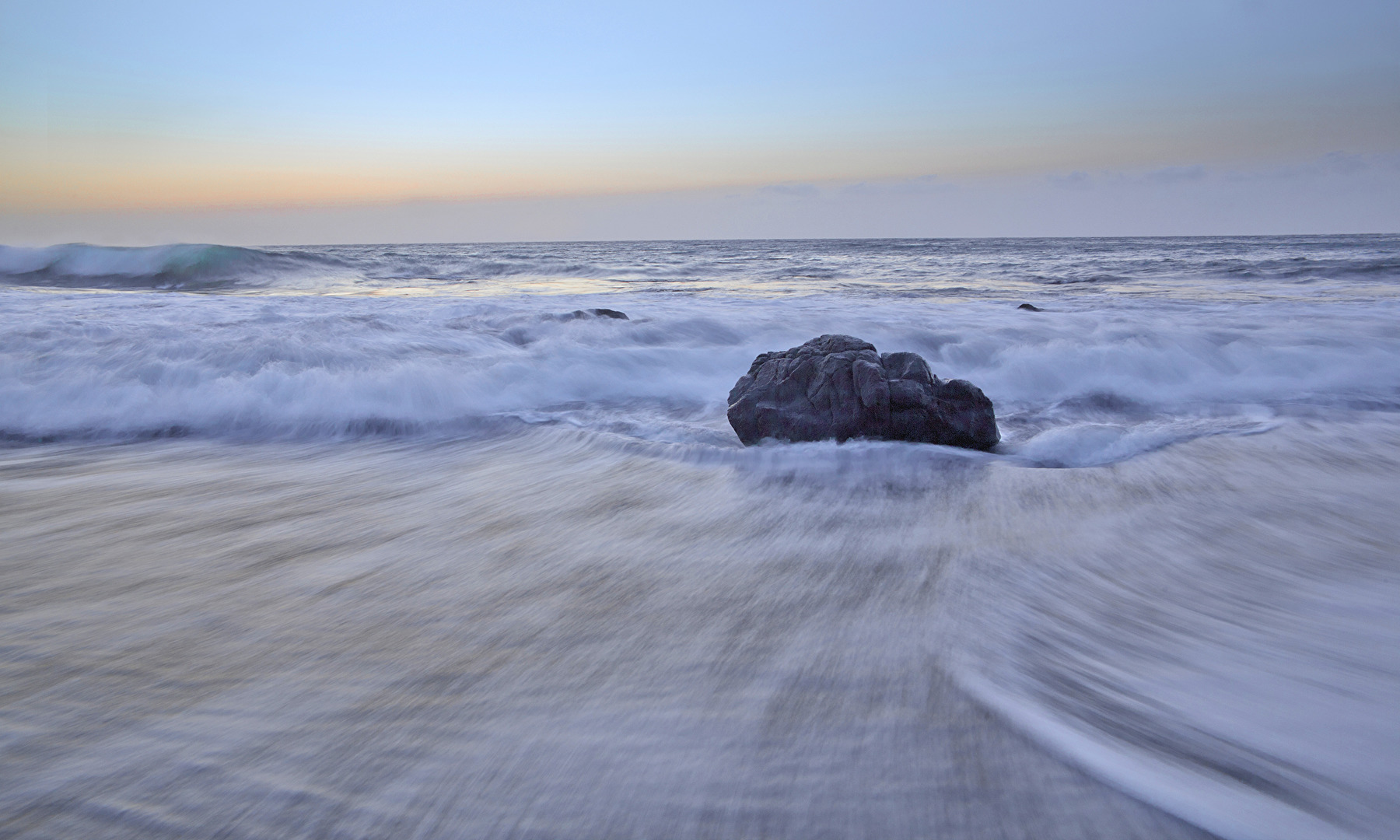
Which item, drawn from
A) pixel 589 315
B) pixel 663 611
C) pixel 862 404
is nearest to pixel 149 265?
pixel 589 315

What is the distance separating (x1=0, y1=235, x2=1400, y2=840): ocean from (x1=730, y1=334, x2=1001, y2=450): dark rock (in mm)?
187

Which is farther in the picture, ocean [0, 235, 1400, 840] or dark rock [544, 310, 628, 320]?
dark rock [544, 310, 628, 320]

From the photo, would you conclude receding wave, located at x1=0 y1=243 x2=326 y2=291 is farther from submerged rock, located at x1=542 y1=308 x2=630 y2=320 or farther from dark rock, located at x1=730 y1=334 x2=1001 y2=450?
dark rock, located at x1=730 y1=334 x2=1001 y2=450

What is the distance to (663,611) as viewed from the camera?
2.25m

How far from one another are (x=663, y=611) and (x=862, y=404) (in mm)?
2300

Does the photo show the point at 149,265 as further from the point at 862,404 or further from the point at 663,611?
the point at 663,611

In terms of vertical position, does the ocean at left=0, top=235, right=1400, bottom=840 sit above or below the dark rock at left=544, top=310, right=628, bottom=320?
below

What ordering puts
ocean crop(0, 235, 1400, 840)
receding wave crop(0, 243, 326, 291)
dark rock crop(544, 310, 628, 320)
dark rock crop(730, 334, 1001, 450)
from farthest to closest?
receding wave crop(0, 243, 326, 291) → dark rock crop(544, 310, 628, 320) → dark rock crop(730, 334, 1001, 450) → ocean crop(0, 235, 1400, 840)

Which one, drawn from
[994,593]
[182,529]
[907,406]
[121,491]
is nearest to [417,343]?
[121,491]

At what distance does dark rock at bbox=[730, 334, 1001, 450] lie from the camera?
4156mm

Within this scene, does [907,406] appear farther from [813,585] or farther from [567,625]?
[567,625]

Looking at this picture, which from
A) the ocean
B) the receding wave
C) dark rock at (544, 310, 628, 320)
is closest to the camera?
the ocean

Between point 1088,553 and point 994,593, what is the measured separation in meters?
0.61

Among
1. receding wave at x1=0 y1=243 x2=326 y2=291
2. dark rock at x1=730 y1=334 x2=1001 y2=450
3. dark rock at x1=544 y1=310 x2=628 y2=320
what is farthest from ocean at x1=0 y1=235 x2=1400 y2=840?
receding wave at x1=0 y1=243 x2=326 y2=291
